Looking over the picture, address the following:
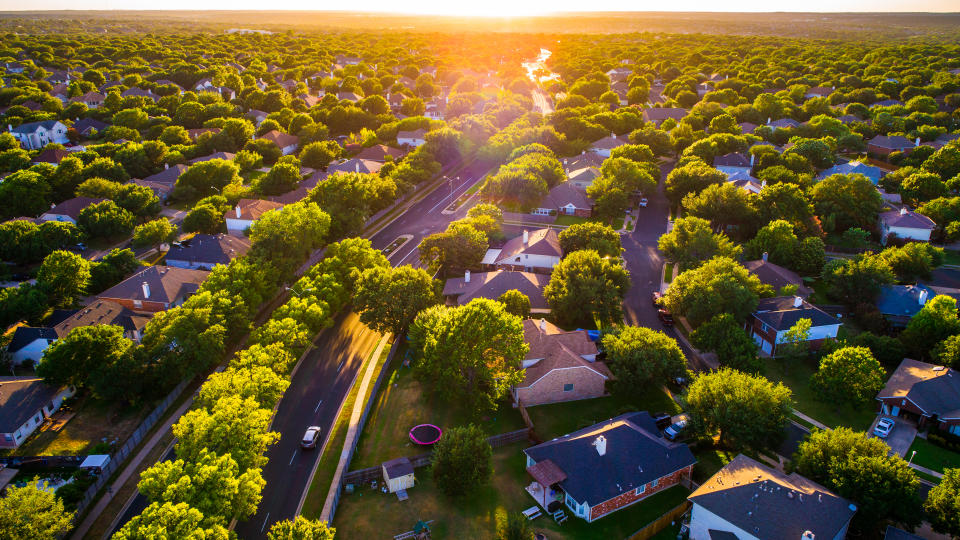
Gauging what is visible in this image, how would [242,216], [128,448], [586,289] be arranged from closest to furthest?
[128,448] → [586,289] → [242,216]

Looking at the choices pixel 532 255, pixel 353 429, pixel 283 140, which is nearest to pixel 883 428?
pixel 532 255

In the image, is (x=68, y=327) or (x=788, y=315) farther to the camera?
(x=788, y=315)

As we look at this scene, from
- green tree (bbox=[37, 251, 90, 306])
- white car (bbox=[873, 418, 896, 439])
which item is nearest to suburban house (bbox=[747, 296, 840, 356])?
white car (bbox=[873, 418, 896, 439])

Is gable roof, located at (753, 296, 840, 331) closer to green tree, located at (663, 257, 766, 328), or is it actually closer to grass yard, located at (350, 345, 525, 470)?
green tree, located at (663, 257, 766, 328)

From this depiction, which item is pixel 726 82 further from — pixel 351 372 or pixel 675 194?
pixel 351 372

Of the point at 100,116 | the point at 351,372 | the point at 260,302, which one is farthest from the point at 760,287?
the point at 100,116

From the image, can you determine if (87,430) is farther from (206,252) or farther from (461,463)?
(461,463)
